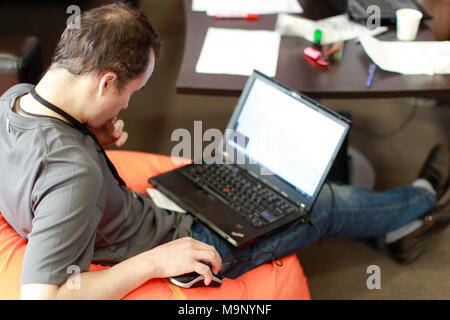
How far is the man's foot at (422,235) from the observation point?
183 cm

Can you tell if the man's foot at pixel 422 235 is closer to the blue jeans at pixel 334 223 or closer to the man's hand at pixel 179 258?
the blue jeans at pixel 334 223

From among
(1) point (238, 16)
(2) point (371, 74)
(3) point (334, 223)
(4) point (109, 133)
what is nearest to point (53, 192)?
(4) point (109, 133)

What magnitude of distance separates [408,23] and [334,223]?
691 mm

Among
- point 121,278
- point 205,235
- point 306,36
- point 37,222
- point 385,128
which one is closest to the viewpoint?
point 37,222

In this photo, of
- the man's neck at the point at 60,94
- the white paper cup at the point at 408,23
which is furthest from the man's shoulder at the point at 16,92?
the white paper cup at the point at 408,23

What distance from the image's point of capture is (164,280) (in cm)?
125

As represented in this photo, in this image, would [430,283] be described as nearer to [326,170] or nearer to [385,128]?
[326,170]

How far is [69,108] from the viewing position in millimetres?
1098

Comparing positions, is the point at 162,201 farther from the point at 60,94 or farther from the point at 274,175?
the point at 60,94

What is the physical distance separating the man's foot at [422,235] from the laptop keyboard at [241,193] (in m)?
0.61

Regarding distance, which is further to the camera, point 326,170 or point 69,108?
point 326,170

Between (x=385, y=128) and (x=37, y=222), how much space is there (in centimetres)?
197
